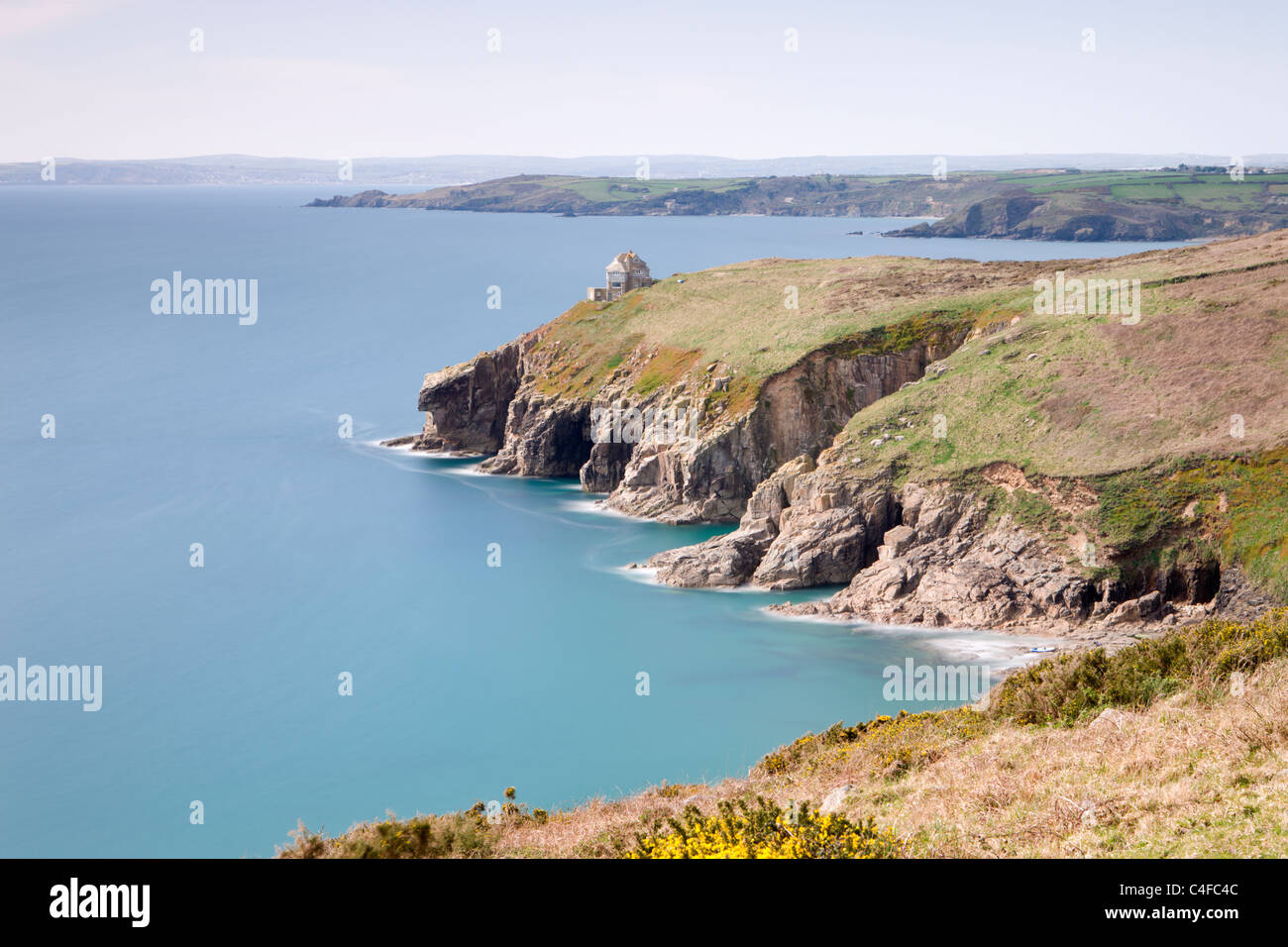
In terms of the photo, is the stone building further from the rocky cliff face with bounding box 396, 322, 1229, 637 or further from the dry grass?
the dry grass

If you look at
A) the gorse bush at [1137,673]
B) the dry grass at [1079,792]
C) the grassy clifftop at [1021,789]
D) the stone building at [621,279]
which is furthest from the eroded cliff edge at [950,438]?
the dry grass at [1079,792]

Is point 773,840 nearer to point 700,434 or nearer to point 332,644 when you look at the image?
point 332,644

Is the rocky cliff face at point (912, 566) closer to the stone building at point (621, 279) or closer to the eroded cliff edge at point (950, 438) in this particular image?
the eroded cliff edge at point (950, 438)

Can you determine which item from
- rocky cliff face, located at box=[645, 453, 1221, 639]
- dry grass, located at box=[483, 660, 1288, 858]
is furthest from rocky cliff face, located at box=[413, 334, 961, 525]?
dry grass, located at box=[483, 660, 1288, 858]

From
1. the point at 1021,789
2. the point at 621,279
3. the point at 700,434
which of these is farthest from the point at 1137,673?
the point at 621,279

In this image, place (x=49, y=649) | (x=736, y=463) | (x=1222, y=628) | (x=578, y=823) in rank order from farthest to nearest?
(x=736, y=463)
(x=49, y=649)
(x=1222, y=628)
(x=578, y=823)
